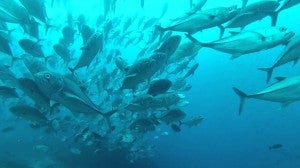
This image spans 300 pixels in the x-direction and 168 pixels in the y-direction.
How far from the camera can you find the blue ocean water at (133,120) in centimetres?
880

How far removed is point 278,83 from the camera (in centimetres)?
393

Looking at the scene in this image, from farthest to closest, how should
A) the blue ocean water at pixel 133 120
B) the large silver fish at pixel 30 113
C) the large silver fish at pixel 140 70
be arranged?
the blue ocean water at pixel 133 120
the large silver fish at pixel 30 113
the large silver fish at pixel 140 70

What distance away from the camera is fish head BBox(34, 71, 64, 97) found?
11.3 feet

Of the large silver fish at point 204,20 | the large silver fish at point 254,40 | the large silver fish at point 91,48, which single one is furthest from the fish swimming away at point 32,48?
the large silver fish at point 254,40

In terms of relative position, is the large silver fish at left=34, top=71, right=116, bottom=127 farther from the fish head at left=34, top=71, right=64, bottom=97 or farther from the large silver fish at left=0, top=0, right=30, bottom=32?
the large silver fish at left=0, top=0, right=30, bottom=32

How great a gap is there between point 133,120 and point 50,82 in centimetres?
462

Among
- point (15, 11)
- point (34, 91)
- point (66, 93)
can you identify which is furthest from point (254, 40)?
point (15, 11)

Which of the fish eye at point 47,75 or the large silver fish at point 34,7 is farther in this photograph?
the large silver fish at point 34,7

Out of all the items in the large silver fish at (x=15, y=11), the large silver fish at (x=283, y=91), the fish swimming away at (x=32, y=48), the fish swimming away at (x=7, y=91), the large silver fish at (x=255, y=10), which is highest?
the fish swimming away at (x=32, y=48)

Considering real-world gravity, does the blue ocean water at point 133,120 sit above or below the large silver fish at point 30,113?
above

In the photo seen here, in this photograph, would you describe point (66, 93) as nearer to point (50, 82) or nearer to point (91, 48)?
point (50, 82)

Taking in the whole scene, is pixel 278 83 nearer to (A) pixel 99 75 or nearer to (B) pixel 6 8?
(B) pixel 6 8

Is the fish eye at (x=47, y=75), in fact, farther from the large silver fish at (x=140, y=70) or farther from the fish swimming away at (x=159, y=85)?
the fish swimming away at (x=159, y=85)

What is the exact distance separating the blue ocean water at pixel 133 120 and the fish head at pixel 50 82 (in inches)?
69.8
